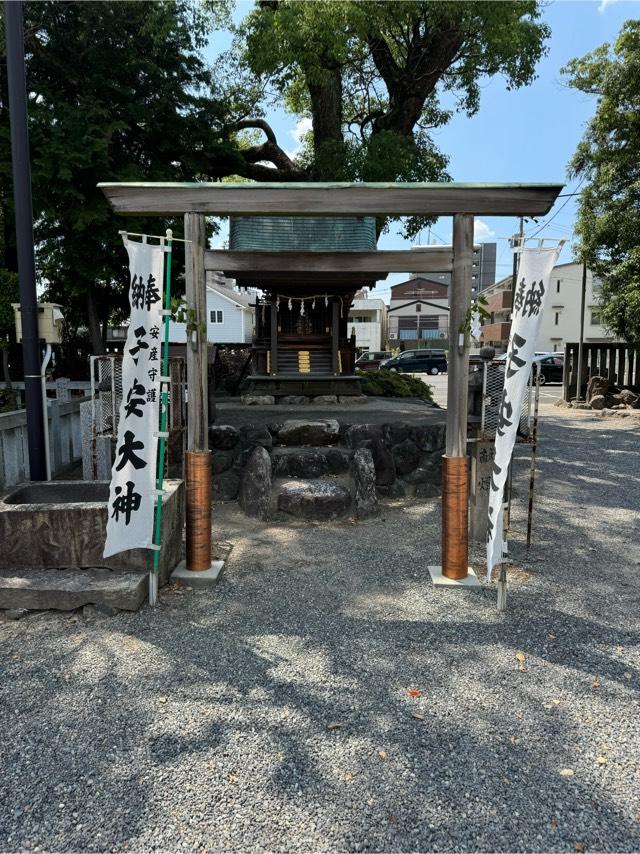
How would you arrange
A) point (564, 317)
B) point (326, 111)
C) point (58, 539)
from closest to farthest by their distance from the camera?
point (58, 539) → point (326, 111) → point (564, 317)

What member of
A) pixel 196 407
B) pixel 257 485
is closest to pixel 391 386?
pixel 257 485

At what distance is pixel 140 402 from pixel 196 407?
0.65 m

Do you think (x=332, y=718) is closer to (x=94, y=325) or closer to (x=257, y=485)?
(x=257, y=485)

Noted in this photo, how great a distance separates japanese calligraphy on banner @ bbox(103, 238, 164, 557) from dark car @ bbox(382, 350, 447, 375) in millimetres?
27533

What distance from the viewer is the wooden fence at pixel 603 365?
17.6 meters

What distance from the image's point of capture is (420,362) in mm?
31781

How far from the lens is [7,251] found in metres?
12.3

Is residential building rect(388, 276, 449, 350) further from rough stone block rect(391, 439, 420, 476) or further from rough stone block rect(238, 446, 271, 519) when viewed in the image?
rough stone block rect(238, 446, 271, 519)

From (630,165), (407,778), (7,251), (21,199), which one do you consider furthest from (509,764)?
(630,165)

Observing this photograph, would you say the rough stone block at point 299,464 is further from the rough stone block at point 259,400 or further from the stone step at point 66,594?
the rough stone block at point 259,400

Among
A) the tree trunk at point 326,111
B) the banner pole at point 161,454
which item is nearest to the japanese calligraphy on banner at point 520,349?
the banner pole at point 161,454

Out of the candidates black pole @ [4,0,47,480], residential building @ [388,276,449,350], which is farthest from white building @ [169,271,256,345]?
black pole @ [4,0,47,480]

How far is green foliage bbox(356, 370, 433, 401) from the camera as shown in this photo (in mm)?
14750

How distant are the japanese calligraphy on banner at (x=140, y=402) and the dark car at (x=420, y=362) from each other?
27.5 m
